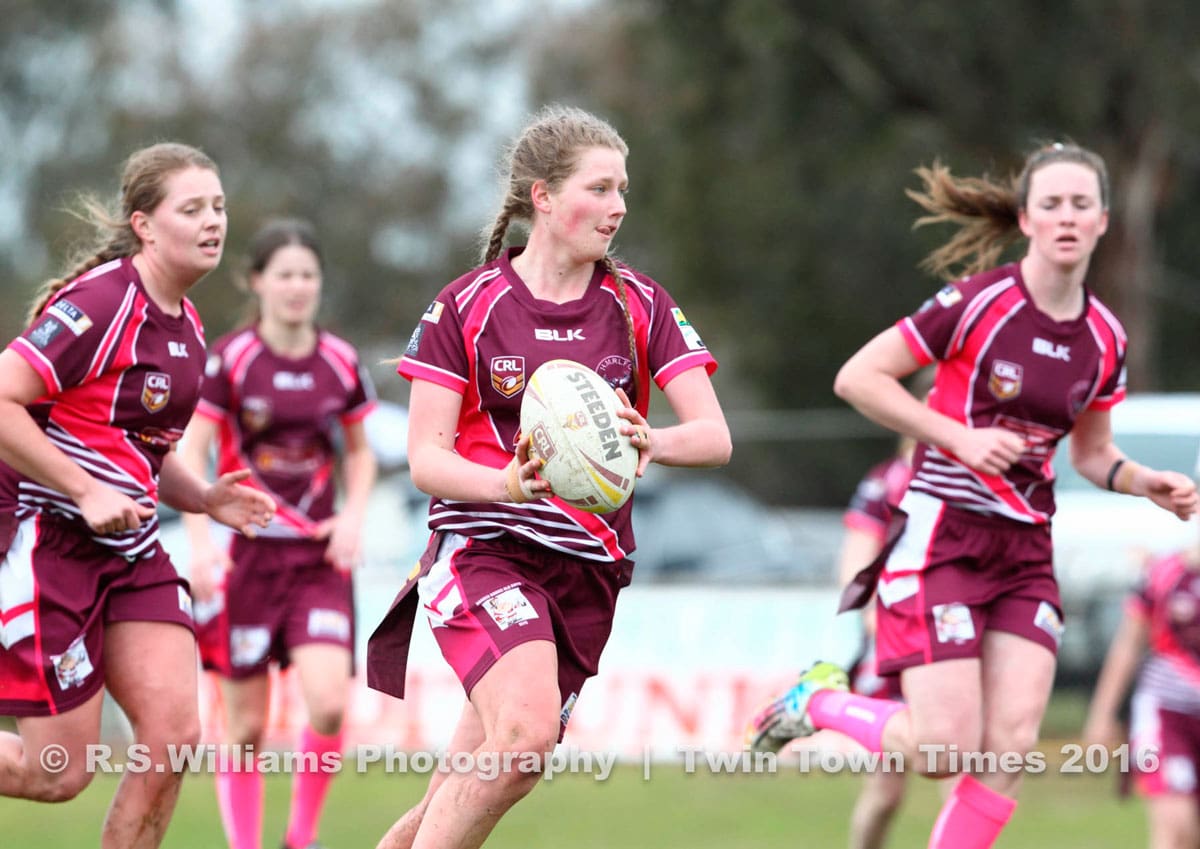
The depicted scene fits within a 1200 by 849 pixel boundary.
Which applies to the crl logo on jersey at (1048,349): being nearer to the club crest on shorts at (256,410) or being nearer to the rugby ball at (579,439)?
the rugby ball at (579,439)

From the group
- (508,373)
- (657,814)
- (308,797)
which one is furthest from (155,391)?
(657,814)

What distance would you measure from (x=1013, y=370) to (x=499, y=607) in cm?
197

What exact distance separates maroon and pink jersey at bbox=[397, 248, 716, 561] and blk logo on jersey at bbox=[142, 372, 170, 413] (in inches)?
34.6

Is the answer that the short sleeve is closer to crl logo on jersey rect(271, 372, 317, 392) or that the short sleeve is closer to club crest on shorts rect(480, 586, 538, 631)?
club crest on shorts rect(480, 586, 538, 631)

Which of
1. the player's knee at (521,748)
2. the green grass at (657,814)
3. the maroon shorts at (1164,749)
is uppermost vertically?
the player's knee at (521,748)

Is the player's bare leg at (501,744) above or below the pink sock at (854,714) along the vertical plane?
above

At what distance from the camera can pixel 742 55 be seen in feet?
63.0

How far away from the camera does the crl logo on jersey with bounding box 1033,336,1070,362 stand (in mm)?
5426

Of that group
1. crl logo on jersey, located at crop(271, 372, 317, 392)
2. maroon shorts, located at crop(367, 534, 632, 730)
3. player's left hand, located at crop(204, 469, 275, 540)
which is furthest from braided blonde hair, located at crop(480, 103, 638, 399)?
crl logo on jersey, located at crop(271, 372, 317, 392)

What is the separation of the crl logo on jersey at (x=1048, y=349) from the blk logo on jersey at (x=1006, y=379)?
0.27ft

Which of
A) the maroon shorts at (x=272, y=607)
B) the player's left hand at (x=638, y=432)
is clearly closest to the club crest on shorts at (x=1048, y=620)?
the player's left hand at (x=638, y=432)

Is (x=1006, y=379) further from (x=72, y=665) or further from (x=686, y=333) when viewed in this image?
(x=72, y=665)

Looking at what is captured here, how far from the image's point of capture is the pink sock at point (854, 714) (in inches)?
223

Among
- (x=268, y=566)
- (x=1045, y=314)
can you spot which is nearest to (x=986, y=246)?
(x=1045, y=314)
